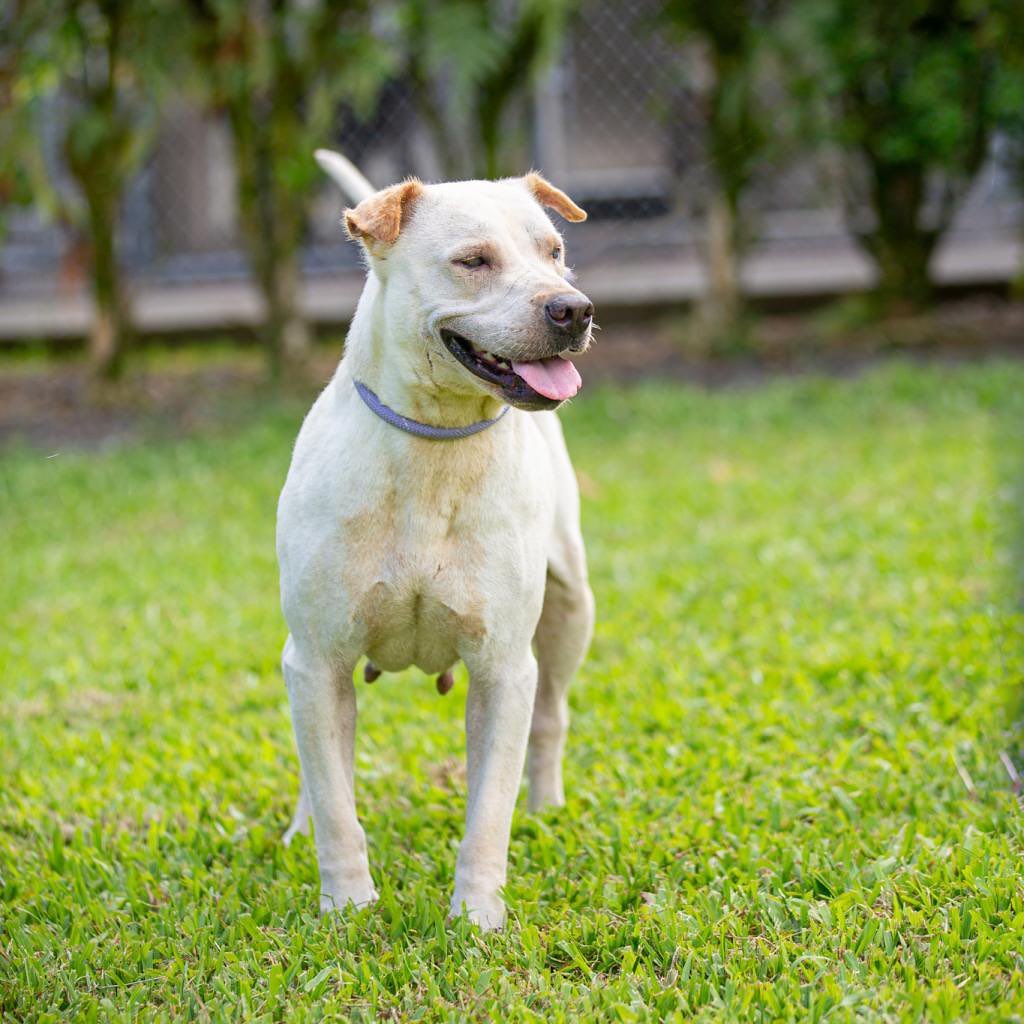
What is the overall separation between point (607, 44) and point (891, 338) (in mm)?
3632

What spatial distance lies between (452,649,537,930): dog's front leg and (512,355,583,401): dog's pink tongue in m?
0.68

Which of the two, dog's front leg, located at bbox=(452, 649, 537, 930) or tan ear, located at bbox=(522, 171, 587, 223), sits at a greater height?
tan ear, located at bbox=(522, 171, 587, 223)

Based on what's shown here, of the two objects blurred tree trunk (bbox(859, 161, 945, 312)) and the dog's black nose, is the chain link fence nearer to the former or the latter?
blurred tree trunk (bbox(859, 161, 945, 312))

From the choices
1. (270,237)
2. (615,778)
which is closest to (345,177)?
(615,778)

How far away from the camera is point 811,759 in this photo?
424 cm

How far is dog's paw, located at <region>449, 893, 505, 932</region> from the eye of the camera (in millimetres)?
3270

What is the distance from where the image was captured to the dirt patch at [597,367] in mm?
10109

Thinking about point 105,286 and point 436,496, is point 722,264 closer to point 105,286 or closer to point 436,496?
point 105,286

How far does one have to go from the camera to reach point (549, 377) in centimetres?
301

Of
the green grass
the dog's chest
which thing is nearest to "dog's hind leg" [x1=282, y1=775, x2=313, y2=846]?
the green grass

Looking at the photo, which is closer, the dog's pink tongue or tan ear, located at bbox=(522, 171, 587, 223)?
the dog's pink tongue

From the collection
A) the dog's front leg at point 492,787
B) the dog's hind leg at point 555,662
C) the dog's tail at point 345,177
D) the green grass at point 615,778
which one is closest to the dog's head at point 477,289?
the dog's front leg at point 492,787

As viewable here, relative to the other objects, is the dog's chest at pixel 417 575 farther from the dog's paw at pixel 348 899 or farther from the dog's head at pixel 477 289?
the dog's paw at pixel 348 899

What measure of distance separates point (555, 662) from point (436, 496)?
0.95 metres
